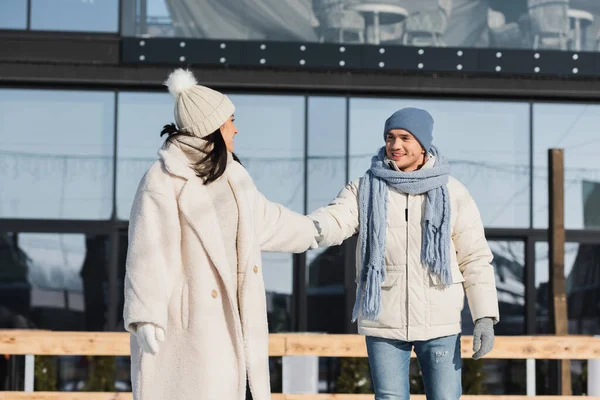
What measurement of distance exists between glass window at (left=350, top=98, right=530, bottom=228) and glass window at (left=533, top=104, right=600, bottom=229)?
0.41 feet

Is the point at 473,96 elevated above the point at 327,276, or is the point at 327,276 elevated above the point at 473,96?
the point at 473,96

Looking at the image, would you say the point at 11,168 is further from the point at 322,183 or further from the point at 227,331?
the point at 227,331

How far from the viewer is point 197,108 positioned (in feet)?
14.8

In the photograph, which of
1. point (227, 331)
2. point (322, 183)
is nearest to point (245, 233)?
point (227, 331)

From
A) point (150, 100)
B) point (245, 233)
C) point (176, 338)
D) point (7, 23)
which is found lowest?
point (176, 338)

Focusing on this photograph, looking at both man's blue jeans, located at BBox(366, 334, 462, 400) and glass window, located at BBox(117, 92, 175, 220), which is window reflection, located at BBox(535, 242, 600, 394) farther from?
man's blue jeans, located at BBox(366, 334, 462, 400)

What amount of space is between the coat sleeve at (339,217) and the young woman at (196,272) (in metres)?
0.53

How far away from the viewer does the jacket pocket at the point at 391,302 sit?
4.96 meters

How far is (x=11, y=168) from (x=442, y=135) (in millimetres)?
4091

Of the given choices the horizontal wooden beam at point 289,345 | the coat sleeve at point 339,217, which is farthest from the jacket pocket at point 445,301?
the horizontal wooden beam at point 289,345

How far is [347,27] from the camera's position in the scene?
11.0m

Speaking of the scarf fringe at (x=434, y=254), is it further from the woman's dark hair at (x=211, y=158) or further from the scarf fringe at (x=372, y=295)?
the woman's dark hair at (x=211, y=158)

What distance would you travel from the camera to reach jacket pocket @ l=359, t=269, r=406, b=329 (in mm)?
4957

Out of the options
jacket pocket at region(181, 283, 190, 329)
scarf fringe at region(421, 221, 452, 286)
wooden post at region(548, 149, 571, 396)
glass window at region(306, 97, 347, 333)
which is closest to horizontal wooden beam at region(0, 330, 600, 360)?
wooden post at region(548, 149, 571, 396)
